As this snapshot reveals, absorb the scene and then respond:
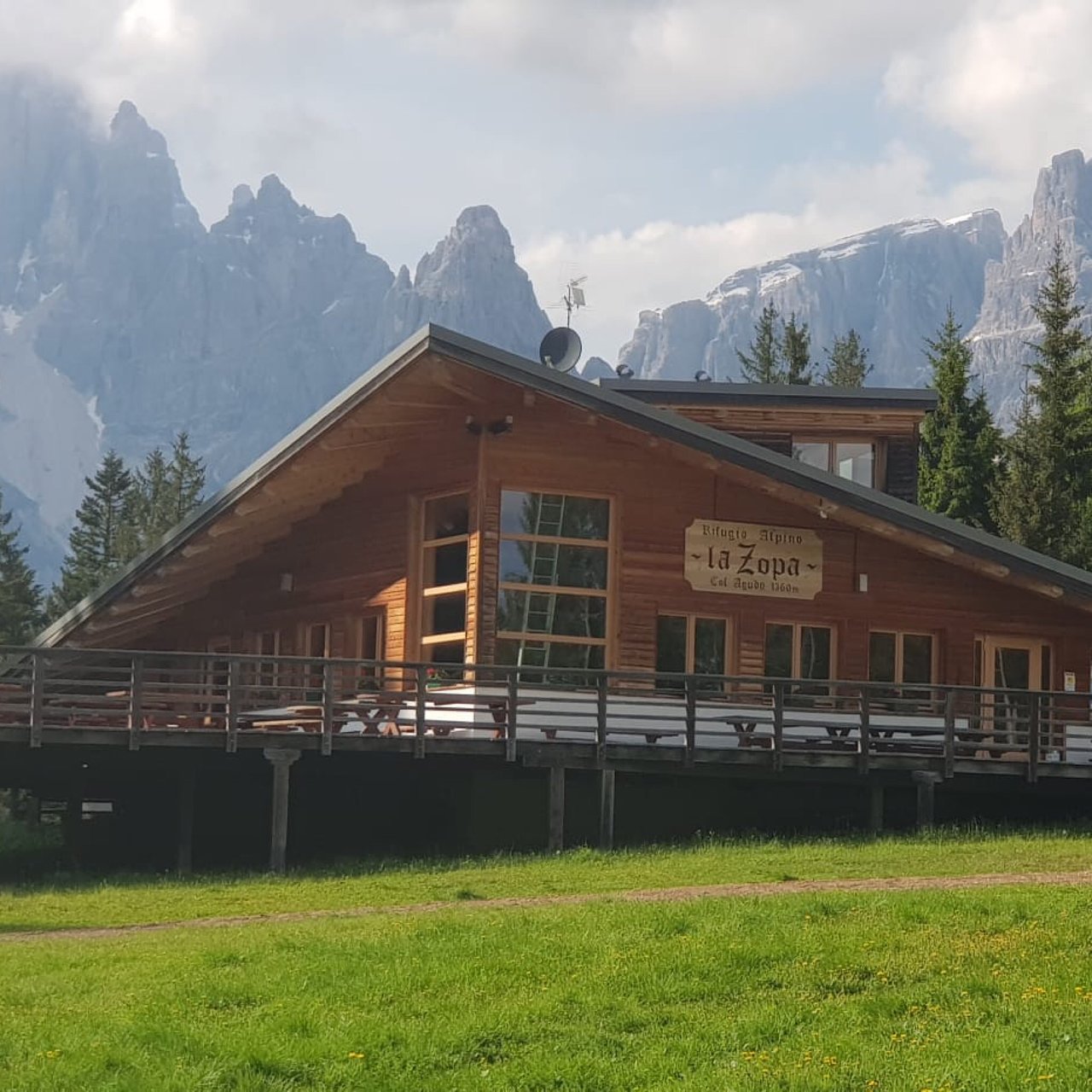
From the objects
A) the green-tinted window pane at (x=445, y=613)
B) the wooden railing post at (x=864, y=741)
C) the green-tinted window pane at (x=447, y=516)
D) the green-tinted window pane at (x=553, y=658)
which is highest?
the green-tinted window pane at (x=447, y=516)

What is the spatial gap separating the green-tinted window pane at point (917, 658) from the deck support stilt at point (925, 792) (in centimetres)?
377

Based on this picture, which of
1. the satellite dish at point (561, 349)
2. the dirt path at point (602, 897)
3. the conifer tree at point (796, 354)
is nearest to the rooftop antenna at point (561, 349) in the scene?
the satellite dish at point (561, 349)

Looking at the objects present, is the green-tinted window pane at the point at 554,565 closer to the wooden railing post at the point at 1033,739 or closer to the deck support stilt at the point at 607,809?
the deck support stilt at the point at 607,809

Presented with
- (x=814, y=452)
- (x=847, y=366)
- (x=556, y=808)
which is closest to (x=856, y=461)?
(x=814, y=452)

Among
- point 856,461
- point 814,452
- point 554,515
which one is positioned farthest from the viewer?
point 856,461

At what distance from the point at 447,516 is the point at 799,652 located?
5.26 m

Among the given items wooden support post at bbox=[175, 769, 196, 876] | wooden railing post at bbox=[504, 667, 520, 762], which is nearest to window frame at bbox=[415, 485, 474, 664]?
wooden railing post at bbox=[504, 667, 520, 762]

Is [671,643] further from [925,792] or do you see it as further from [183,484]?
[183,484]

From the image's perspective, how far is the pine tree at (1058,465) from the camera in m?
50.1

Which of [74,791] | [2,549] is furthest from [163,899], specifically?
[2,549]

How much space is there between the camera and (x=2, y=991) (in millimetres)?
12500

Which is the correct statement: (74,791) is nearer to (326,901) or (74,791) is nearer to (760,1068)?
(326,901)

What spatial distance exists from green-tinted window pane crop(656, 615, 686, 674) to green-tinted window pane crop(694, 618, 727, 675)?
20 cm

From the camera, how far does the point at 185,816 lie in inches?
905
